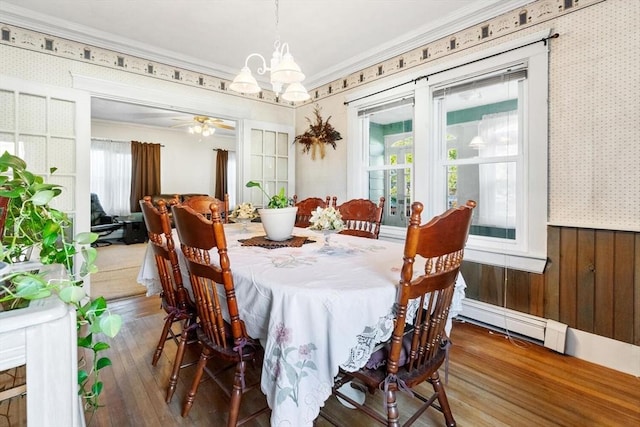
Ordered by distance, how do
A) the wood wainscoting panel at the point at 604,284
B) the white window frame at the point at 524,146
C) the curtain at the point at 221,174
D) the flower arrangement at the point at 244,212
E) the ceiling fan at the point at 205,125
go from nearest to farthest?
the wood wainscoting panel at the point at 604,284, the white window frame at the point at 524,146, the flower arrangement at the point at 244,212, the ceiling fan at the point at 205,125, the curtain at the point at 221,174

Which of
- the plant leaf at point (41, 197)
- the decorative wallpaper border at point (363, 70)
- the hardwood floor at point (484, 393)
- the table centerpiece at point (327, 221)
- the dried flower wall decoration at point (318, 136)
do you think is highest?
the decorative wallpaper border at point (363, 70)

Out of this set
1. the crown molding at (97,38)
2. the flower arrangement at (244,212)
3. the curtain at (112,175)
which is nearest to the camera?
the flower arrangement at (244,212)

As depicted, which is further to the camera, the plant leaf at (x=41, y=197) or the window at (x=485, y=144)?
the window at (x=485, y=144)

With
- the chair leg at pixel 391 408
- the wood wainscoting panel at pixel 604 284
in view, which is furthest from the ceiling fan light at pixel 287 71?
the wood wainscoting panel at pixel 604 284

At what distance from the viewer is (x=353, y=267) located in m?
1.41

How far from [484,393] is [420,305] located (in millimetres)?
1055

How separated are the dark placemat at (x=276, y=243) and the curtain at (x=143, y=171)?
6.50 metres

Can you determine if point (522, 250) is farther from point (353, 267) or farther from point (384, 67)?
point (384, 67)

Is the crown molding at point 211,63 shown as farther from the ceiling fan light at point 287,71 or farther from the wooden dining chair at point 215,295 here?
the wooden dining chair at point 215,295

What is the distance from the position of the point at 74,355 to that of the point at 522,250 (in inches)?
110

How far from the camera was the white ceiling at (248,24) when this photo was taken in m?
2.60

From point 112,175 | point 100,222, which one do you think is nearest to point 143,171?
point 112,175

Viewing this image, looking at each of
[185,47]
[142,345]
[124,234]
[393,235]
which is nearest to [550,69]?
[393,235]

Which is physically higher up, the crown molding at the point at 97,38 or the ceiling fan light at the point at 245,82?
the crown molding at the point at 97,38
